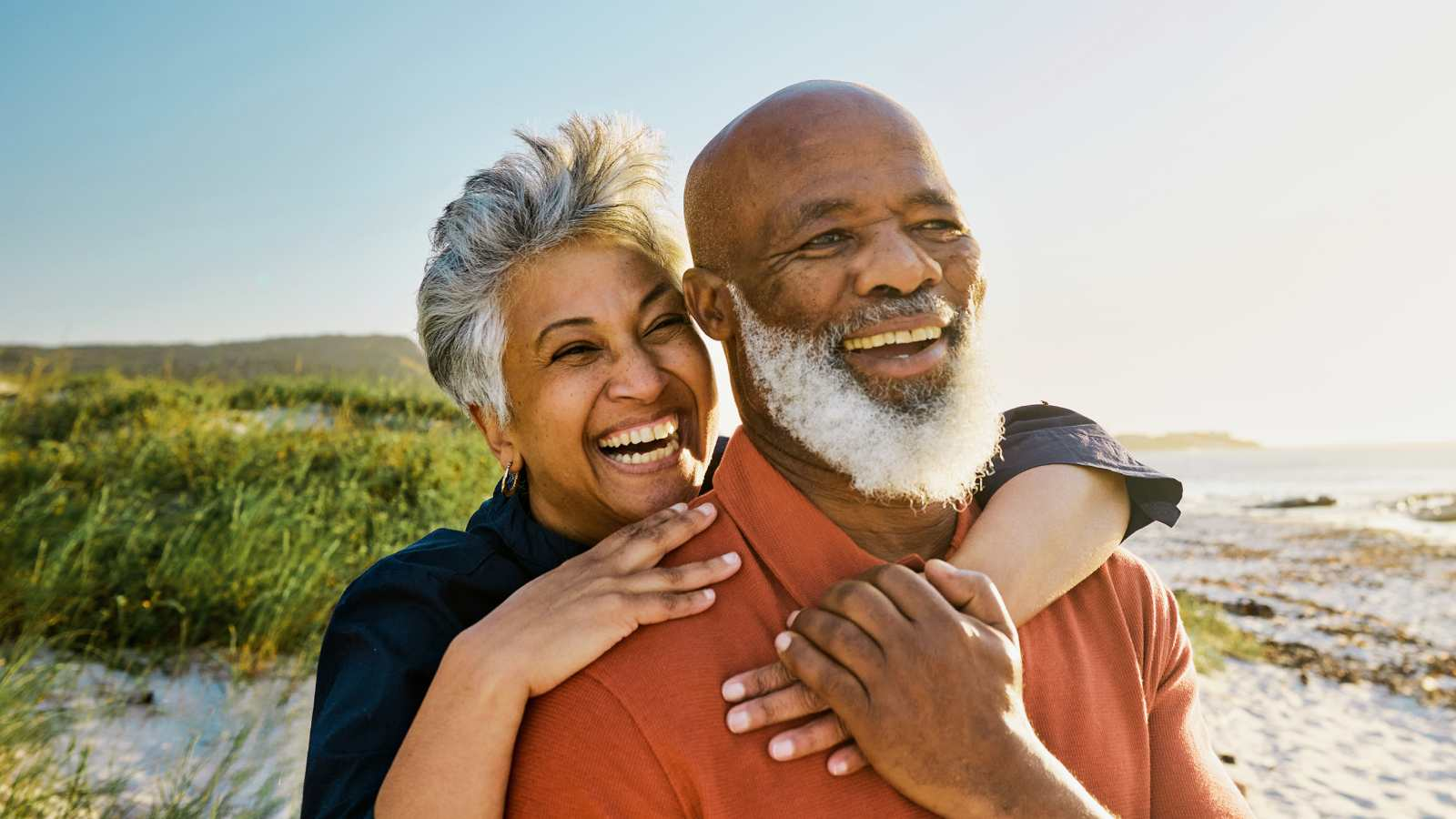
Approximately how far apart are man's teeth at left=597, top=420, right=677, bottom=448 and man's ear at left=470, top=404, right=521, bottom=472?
1.16ft

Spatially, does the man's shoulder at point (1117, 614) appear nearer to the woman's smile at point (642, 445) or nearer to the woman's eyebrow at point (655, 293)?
the woman's smile at point (642, 445)

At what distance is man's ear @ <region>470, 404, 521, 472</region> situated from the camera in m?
2.87

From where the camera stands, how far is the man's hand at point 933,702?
1468 mm

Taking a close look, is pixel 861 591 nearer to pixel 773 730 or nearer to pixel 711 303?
pixel 773 730

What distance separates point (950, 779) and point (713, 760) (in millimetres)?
366

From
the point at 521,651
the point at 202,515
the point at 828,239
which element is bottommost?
the point at 202,515

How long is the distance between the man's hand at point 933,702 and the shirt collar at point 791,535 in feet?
0.73

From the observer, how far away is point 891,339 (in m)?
1.90

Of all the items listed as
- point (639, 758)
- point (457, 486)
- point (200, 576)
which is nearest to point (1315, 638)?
point (457, 486)

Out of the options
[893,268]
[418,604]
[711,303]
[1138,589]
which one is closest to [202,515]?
[418,604]

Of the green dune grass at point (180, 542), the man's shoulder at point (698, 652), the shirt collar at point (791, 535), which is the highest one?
the shirt collar at point (791, 535)

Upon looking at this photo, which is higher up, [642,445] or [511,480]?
[642,445]

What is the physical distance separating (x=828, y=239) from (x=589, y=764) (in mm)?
1069

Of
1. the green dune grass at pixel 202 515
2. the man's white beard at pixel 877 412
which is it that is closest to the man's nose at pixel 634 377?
the man's white beard at pixel 877 412
